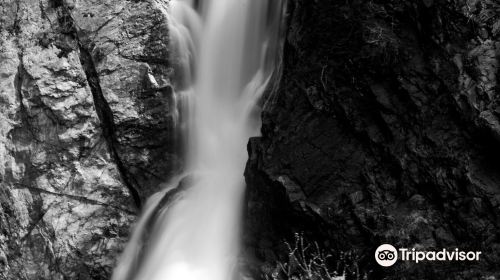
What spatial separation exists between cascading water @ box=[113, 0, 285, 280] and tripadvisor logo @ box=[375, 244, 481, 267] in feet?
7.19

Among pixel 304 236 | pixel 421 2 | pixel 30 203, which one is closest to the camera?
pixel 421 2

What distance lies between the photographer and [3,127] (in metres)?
8.05

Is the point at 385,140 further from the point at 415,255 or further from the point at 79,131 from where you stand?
the point at 79,131

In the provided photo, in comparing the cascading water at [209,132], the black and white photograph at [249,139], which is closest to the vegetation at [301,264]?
the black and white photograph at [249,139]

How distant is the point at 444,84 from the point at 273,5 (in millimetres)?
3442

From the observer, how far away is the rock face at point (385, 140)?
5.38 meters

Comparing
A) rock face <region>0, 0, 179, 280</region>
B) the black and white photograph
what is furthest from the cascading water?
rock face <region>0, 0, 179, 280</region>

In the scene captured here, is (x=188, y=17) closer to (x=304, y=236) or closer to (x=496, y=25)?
(x=304, y=236)

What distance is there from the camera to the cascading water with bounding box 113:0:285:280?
7.20 meters

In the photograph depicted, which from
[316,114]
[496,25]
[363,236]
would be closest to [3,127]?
[316,114]

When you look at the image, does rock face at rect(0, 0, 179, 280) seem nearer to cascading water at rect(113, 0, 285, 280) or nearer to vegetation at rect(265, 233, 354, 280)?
Answer: cascading water at rect(113, 0, 285, 280)

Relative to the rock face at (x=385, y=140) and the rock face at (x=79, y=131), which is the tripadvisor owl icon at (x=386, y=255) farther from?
the rock face at (x=79, y=131)

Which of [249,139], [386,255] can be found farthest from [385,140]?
[249,139]

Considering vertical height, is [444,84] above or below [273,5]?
below
